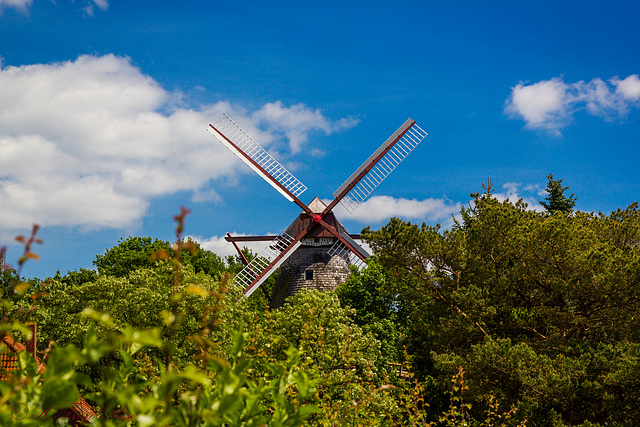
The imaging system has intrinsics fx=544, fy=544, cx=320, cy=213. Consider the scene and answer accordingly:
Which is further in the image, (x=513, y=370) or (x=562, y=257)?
(x=562, y=257)

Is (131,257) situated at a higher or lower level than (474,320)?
lower

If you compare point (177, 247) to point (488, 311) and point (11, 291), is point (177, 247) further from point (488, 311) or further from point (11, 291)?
point (488, 311)

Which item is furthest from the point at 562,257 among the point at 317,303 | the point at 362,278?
the point at 362,278

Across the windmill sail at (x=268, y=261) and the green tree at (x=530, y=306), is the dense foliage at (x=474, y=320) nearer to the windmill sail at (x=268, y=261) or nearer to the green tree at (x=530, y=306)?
the green tree at (x=530, y=306)

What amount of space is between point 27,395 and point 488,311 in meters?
18.6

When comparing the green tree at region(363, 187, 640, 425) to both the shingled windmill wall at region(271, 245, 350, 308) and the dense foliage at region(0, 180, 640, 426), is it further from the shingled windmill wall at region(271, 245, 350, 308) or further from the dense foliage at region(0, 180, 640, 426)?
the shingled windmill wall at region(271, 245, 350, 308)

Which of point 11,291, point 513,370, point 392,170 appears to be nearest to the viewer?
point 11,291

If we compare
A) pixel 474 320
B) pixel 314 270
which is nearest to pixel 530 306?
pixel 474 320

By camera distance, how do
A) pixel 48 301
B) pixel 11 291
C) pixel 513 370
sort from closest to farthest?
pixel 11 291, pixel 513 370, pixel 48 301

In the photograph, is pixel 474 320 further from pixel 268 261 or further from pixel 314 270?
pixel 268 261

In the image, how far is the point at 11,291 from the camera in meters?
3.04

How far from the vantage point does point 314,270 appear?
31516 millimetres

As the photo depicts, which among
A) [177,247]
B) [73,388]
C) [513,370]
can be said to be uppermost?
[513,370]

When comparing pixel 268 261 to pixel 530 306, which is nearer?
pixel 530 306
